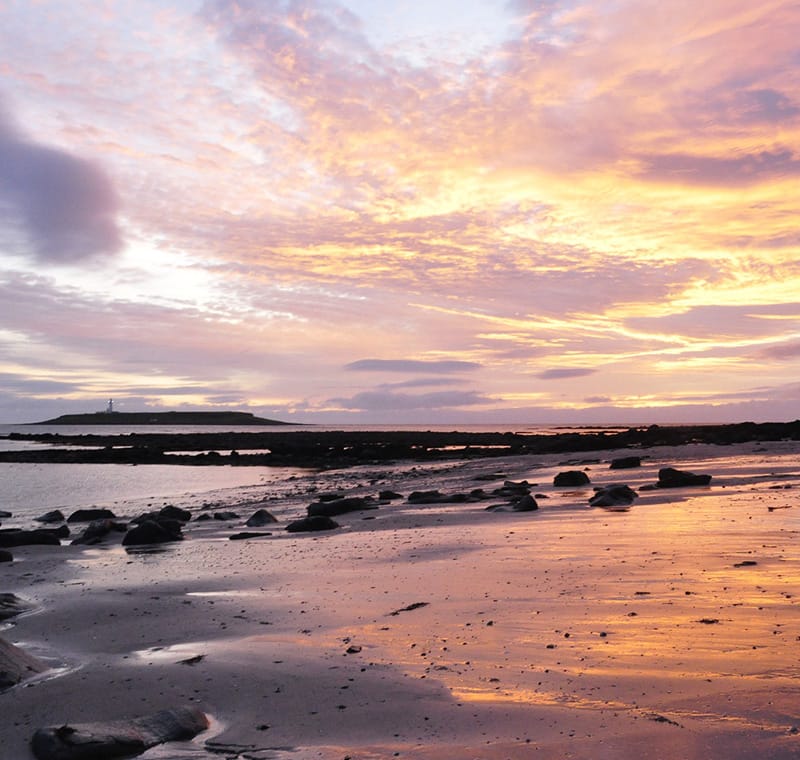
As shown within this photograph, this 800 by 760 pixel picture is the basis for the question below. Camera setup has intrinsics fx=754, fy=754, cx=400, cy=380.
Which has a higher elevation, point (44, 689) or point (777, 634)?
point (777, 634)

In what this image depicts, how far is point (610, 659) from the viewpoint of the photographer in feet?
18.4

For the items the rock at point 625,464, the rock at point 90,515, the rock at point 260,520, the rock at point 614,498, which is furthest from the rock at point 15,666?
the rock at point 625,464

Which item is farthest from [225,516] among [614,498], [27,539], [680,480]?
[680,480]

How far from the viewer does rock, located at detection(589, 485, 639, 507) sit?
1589cm

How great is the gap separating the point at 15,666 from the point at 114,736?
6.60 feet

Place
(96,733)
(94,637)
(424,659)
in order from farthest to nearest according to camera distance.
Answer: (94,637), (424,659), (96,733)

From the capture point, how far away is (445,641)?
6.49m

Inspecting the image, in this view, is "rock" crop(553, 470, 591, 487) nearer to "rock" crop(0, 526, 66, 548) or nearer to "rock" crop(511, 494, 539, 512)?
"rock" crop(511, 494, 539, 512)

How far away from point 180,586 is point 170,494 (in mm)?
20199

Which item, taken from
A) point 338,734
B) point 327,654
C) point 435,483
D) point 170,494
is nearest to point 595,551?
point 327,654

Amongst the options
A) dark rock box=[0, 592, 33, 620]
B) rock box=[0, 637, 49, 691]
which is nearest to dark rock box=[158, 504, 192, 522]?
dark rock box=[0, 592, 33, 620]

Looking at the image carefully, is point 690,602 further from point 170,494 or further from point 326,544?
point 170,494

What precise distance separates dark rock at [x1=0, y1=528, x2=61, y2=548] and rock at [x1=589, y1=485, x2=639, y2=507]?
36.6 ft

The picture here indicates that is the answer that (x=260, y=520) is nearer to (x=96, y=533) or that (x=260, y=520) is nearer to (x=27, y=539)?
(x=96, y=533)
